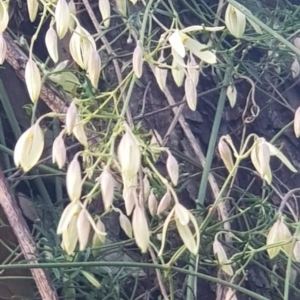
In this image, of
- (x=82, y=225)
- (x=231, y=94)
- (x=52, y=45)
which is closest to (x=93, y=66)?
(x=52, y=45)

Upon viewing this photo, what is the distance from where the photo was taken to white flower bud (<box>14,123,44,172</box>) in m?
0.59

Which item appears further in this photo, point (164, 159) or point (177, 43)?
point (164, 159)

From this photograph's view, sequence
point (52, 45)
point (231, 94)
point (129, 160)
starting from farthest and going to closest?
1. point (231, 94)
2. point (52, 45)
3. point (129, 160)

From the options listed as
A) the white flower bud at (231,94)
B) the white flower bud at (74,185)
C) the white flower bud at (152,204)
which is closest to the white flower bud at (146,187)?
the white flower bud at (152,204)

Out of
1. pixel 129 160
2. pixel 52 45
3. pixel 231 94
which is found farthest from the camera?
pixel 231 94

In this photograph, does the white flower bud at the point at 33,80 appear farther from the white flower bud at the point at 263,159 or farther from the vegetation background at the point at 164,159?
the white flower bud at the point at 263,159

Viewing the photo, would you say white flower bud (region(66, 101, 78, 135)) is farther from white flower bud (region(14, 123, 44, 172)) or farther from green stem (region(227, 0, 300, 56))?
green stem (region(227, 0, 300, 56))

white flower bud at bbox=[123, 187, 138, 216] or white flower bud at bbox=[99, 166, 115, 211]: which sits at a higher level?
white flower bud at bbox=[99, 166, 115, 211]

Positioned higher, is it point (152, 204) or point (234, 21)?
point (234, 21)

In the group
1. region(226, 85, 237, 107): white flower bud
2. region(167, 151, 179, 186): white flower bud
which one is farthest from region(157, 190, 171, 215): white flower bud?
region(226, 85, 237, 107): white flower bud

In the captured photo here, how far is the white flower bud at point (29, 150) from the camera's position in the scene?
1.93 ft

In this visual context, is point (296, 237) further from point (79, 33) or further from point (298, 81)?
point (298, 81)

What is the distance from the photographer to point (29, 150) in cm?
59

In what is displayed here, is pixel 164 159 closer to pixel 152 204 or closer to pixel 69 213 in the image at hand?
pixel 152 204
